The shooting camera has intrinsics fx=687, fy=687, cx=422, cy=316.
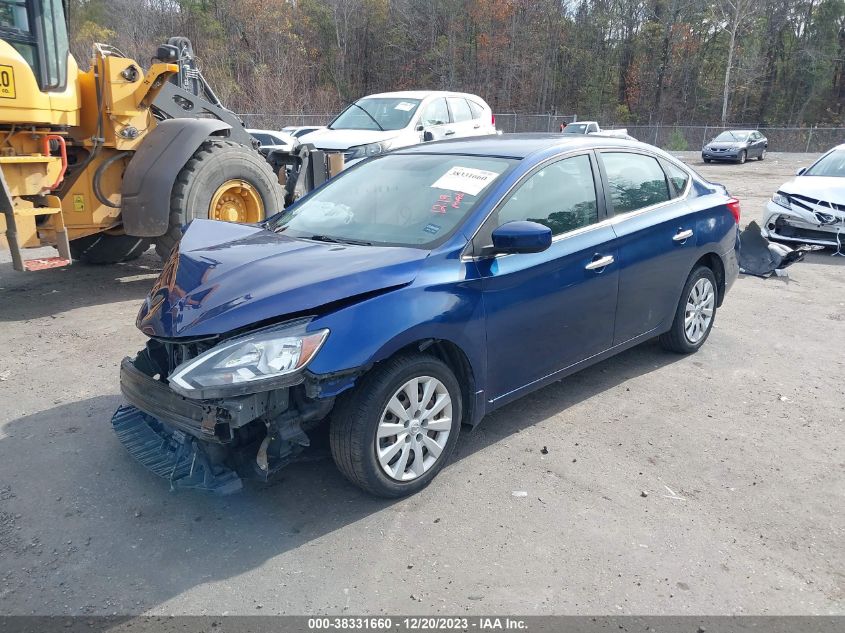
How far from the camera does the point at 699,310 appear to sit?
18.0ft

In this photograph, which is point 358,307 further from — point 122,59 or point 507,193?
point 122,59

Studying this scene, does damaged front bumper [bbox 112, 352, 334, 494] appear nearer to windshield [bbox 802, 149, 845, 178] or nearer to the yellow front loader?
the yellow front loader

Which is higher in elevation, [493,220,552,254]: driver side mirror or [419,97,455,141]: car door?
[419,97,455,141]: car door

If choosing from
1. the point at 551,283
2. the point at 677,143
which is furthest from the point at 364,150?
the point at 677,143

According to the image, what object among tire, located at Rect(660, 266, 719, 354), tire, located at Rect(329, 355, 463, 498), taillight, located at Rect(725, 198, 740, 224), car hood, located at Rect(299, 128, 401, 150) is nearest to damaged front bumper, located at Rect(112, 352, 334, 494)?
tire, located at Rect(329, 355, 463, 498)

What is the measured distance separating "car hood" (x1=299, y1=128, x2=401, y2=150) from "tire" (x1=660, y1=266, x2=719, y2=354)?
7081 millimetres

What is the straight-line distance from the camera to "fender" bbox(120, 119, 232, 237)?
683 cm

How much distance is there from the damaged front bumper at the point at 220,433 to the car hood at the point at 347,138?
8.40 m

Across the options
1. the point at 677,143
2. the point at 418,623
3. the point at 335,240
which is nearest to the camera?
the point at 418,623

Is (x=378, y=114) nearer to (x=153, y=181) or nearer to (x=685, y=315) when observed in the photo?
(x=153, y=181)

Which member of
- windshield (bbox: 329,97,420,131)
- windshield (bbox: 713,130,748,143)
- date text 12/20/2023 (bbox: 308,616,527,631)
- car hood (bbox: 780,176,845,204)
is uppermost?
windshield (bbox: 329,97,420,131)

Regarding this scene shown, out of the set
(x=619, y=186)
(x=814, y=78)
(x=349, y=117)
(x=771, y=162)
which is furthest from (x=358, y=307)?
(x=814, y=78)

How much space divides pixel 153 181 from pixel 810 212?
27.8ft

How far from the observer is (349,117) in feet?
41.8
